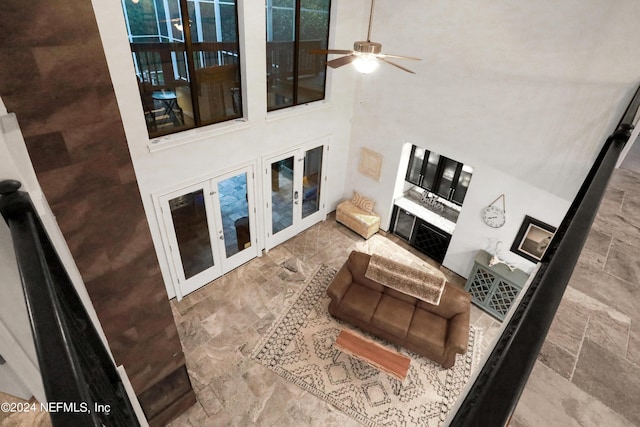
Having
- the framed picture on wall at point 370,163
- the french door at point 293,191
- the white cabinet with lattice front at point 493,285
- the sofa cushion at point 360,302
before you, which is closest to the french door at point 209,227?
the french door at point 293,191

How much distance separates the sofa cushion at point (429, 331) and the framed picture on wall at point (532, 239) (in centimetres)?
180

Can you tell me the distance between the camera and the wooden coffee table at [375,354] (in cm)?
475

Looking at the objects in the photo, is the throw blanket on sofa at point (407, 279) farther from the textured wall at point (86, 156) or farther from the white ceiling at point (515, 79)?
the textured wall at point (86, 156)

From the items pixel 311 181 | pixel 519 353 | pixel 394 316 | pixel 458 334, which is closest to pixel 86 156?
pixel 519 353

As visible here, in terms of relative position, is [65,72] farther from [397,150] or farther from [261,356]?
[397,150]

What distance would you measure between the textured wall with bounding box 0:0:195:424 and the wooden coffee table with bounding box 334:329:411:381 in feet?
8.59

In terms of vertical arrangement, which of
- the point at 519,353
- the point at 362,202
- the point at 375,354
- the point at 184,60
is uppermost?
the point at 519,353

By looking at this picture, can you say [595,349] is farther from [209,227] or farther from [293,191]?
[293,191]

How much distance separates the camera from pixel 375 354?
4.89 meters

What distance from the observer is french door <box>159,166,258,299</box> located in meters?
5.36

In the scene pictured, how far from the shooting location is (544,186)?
5.11m

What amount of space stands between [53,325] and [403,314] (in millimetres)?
5120

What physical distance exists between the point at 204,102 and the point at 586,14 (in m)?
5.04

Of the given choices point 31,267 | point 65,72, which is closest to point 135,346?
point 65,72
